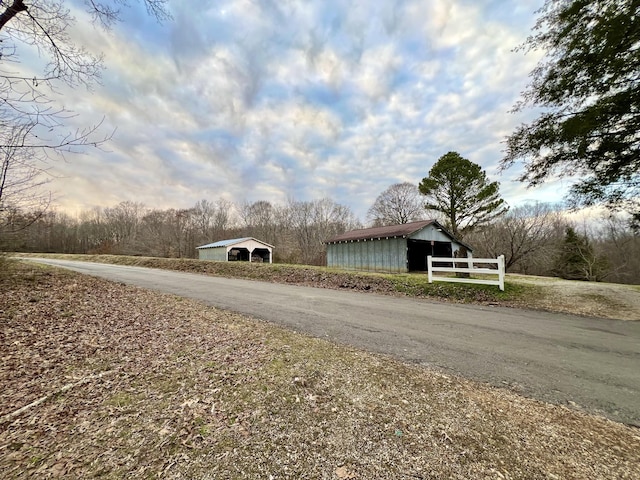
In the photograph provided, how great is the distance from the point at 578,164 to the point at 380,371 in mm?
9456

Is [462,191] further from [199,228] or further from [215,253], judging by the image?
[199,228]

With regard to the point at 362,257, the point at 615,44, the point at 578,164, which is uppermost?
the point at 615,44

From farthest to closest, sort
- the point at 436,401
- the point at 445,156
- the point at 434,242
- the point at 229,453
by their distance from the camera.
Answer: the point at 445,156
the point at 434,242
the point at 436,401
the point at 229,453

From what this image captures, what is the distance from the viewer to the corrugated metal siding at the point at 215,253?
26.7 metres

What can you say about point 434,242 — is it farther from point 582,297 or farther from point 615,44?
point 615,44

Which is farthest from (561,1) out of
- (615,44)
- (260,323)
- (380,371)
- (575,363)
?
(260,323)

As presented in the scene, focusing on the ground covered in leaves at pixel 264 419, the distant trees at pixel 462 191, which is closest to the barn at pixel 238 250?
the distant trees at pixel 462 191

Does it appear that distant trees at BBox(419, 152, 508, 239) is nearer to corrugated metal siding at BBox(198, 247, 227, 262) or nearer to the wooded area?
the wooded area

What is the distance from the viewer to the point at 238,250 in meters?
29.0

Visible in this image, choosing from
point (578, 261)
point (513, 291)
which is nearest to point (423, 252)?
point (513, 291)

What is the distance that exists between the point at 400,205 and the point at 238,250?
64.5 feet

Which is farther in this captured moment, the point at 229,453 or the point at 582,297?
the point at 582,297

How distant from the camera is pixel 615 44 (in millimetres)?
6602

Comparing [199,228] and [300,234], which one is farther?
[199,228]
